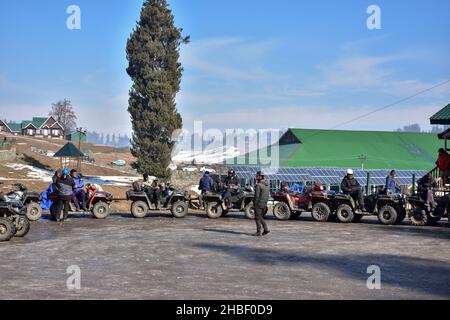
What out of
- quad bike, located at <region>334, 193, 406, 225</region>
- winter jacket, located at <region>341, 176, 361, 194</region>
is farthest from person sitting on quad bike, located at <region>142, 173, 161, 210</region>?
winter jacket, located at <region>341, 176, 361, 194</region>

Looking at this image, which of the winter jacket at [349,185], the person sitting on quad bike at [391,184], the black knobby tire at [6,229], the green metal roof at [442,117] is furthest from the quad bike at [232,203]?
the green metal roof at [442,117]

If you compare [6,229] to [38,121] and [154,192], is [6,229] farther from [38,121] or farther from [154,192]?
[38,121]

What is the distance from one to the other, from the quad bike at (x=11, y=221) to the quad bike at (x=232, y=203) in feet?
25.2

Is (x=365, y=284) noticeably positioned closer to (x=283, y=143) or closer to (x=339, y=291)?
(x=339, y=291)

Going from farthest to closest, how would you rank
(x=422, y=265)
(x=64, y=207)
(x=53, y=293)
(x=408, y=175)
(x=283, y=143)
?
(x=283, y=143)
(x=408, y=175)
(x=64, y=207)
(x=422, y=265)
(x=53, y=293)

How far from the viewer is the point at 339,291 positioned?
912 cm

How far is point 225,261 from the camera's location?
11945 mm

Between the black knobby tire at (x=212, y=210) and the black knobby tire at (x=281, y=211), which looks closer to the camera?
the black knobby tire at (x=281, y=211)

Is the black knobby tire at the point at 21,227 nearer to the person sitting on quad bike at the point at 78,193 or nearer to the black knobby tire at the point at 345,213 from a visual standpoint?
the person sitting on quad bike at the point at 78,193

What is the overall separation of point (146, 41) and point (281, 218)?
2977 centimetres

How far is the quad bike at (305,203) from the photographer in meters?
20.3

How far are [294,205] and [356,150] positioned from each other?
33.4 m

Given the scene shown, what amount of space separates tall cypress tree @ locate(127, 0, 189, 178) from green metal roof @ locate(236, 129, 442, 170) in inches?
282

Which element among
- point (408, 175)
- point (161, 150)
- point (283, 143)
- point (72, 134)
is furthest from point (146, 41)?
point (72, 134)
